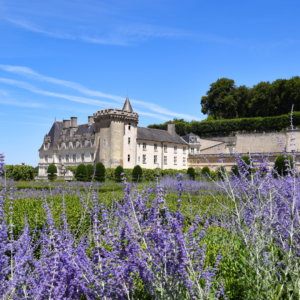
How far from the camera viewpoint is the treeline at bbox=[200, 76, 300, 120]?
159 ft

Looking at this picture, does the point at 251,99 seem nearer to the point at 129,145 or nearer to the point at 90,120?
the point at 129,145

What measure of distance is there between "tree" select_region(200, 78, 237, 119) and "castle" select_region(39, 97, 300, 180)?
25.5 feet

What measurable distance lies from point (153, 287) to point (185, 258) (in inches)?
18.6

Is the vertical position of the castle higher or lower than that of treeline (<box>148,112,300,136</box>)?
lower

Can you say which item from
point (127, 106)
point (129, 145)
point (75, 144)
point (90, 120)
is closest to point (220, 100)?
point (127, 106)

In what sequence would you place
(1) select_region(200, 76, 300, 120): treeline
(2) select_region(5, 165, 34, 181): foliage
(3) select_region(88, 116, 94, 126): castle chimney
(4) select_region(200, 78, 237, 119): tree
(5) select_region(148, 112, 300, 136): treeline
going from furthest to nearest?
(4) select_region(200, 78, 237, 119): tree < (1) select_region(200, 76, 300, 120): treeline < (3) select_region(88, 116, 94, 126): castle chimney < (5) select_region(148, 112, 300, 136): treeline < (2) select_region(5, 165, 34, 181): foliage

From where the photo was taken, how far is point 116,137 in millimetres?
37844

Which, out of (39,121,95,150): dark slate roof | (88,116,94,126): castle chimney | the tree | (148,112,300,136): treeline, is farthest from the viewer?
the tree

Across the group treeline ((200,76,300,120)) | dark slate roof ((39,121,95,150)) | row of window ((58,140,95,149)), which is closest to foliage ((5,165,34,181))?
row of window ((58,140,95,149))

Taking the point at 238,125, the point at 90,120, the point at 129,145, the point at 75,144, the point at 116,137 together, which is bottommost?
the point at 129,145

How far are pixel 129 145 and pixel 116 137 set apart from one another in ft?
7.31

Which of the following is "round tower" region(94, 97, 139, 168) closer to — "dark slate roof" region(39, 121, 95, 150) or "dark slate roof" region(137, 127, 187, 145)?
"dark slate roof" region(137, 127, 187, 145)

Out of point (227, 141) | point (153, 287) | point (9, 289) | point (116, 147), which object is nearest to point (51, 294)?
point (9, 289)

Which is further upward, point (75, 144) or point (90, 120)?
point (90, 120)
